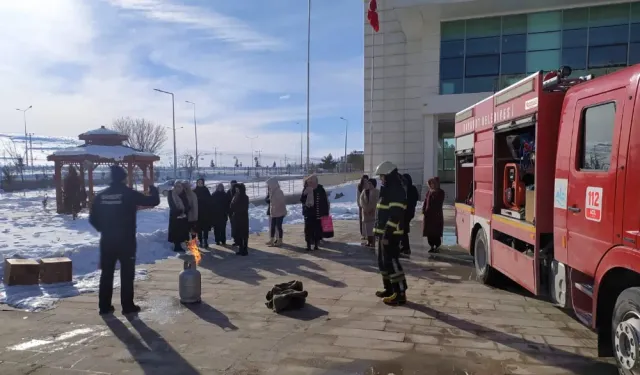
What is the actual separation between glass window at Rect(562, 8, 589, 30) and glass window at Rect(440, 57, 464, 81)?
513 cm

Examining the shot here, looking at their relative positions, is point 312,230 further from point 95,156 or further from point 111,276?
point 95,156

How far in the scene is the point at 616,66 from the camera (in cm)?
2198

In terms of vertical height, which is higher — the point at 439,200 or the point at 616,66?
the point at 616,66

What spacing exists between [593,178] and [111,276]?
5.62 meters

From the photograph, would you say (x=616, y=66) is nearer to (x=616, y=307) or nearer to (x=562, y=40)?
(x=562, y=40)

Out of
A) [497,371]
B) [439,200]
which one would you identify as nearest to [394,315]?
[497,371]

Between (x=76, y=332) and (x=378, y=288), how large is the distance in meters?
4.14

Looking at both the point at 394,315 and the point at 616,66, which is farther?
the point at 616,66

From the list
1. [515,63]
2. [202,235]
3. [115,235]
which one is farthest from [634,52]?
[115,235]

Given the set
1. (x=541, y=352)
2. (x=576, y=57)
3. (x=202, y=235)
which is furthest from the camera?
(x=576, y=57)

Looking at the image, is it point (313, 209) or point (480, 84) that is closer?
point (313, 209)

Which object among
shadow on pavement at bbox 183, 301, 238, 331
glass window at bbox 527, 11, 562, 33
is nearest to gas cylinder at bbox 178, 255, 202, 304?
shadow on pavement at bbox 183, 301, 238, 331

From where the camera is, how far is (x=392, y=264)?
6.22m

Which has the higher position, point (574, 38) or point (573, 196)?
point (574, 38)
